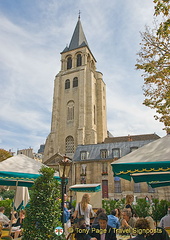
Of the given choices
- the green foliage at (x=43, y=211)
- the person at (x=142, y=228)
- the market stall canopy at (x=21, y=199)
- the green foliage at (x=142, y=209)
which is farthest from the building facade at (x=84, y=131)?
the person at (x=142, y=228)

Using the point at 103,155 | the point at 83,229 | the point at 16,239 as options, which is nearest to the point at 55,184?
the point at 83,229

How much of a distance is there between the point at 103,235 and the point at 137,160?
1.52 m

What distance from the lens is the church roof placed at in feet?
139

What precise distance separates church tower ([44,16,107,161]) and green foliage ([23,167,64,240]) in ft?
86.1

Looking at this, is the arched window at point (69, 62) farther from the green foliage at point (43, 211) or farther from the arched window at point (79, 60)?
the green foliage at point (43, 211)

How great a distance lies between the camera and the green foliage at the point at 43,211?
424cm

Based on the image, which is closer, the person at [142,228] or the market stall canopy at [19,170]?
the person at [142,228]

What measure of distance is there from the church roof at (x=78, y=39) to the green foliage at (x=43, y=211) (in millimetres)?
39797

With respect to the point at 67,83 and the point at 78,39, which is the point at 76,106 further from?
the point at 78,39

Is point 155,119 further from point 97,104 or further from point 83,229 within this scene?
point 97,104

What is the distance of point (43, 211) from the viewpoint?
14.6ft

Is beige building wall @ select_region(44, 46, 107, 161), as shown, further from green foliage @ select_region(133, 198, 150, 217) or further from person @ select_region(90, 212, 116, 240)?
person @ select_region(90, 212, 116, 240)

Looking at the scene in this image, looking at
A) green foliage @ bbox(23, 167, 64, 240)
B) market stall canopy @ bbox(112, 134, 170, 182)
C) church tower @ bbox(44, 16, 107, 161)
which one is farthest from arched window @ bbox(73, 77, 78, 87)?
market stall canopy @ bbox(112, 134, 170, 182)

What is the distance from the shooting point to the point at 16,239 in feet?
16.9
